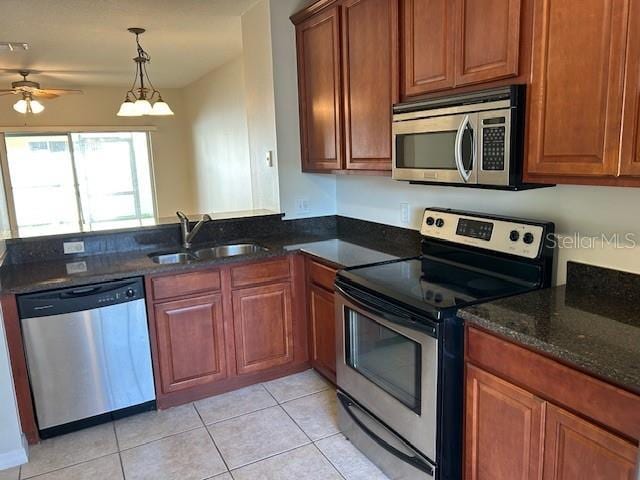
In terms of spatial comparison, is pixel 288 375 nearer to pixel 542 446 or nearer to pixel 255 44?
pixel 542 446

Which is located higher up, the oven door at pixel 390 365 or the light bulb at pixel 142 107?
the light bulb at pixel 142 107

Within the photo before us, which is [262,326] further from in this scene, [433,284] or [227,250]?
[433,284]

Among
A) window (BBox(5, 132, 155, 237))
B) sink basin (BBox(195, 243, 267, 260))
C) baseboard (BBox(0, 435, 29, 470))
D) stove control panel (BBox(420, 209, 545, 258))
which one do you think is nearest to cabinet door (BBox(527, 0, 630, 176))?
stove control panel (BBox(420, 209, 545, 258))

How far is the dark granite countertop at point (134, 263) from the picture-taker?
7.81 feet

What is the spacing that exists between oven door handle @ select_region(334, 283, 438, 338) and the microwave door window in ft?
2.18

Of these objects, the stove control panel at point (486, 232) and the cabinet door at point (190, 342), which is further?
the cabinet door at point (190, 342)

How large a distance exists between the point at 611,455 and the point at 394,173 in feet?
4.86

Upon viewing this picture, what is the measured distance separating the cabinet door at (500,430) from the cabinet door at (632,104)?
0.77 m

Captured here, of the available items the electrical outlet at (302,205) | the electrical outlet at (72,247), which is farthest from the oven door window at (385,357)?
the electrical outlet at (72,247)

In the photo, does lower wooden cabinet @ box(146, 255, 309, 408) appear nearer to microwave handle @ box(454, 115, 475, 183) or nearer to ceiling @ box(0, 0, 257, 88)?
microwave handle @ box(454, 115, 475, 183)

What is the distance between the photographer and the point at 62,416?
247 centimetres

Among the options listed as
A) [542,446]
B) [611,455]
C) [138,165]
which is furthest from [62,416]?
[138,165]

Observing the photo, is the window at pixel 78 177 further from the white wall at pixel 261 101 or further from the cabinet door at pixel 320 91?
the cabinet door at pixel 320 91

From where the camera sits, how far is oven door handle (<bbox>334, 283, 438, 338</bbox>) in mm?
1743
